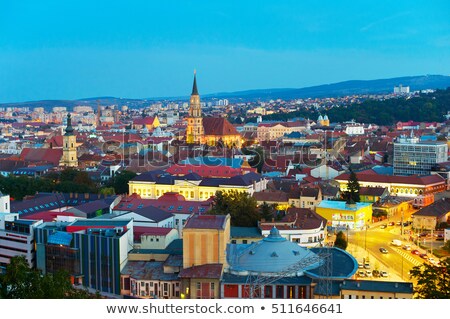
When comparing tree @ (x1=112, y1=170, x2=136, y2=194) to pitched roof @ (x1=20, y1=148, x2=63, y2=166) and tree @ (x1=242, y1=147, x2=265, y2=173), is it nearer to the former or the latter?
tree @ (x1=242, y1=147, x2=265, y2=173)

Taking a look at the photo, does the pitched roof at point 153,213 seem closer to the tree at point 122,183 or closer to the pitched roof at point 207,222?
the pitched roof at point 207,222

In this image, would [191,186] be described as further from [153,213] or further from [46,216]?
[46,216]

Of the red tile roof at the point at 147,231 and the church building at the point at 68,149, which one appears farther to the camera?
the church building at the point at 68,149

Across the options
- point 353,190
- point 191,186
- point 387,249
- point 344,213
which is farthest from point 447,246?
point 191,186

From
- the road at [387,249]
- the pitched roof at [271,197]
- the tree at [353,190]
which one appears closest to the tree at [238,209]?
the road at [387,249]

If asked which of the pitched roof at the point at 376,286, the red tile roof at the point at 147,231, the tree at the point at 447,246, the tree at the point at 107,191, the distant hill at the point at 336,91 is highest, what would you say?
the distant hill at the point at 336,91

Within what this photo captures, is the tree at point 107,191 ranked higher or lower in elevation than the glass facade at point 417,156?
lower
